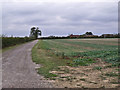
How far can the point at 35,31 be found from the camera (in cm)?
13212

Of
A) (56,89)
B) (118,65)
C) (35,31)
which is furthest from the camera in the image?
(35,31)

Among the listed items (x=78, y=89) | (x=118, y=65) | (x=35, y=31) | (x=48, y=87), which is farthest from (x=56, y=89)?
(x=35, y=31)

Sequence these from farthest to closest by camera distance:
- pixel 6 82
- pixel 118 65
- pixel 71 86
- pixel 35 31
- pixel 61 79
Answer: pixel 35 31, pixel 118 65, pixel 61 79, pixel 6 82, pixel 71 86

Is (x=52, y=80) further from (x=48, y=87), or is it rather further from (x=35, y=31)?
(x=35, y=31)

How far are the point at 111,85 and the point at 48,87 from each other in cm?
218

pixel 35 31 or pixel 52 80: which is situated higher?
pixel 35 31

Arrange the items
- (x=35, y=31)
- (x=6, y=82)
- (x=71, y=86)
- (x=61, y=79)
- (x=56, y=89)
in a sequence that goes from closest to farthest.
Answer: (x=56, y=89) → (x=71, y=86) → (x=6, y=82) → (x=61, y=79) → (x=35, y=31)

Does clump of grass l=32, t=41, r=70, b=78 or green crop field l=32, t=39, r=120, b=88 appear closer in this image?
clump of grass l=32, t=41, r=70, b=78

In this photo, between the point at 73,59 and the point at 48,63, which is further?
the point at 73,59

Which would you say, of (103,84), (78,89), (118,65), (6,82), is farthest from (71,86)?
(118,65)

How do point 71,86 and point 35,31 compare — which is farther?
point 35,31

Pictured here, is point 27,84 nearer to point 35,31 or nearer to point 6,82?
point 6,82

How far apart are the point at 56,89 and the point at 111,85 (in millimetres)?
1938

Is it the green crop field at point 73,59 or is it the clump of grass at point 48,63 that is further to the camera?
the green crop field at point 73,59
